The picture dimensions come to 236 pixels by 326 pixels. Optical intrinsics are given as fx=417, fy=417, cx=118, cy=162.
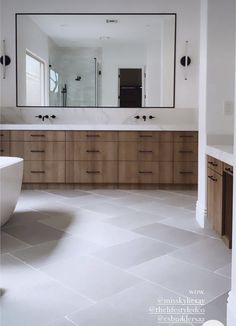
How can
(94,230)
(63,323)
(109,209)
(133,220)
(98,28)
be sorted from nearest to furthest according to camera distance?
(63,323) → (94,230) → (133,220) → (109,209) → (98,28)

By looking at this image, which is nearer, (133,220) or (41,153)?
(133,220)

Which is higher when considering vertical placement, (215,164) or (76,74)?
(76,74)

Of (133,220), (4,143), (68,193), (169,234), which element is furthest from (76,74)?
(169,234)

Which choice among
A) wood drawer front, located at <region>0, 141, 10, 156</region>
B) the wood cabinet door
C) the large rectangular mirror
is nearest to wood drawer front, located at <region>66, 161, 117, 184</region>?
wood drawer front, located at <region>0, 141, 10, 156</region>

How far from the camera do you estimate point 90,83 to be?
594cm

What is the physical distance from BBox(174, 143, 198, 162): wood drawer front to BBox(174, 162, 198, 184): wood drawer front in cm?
5

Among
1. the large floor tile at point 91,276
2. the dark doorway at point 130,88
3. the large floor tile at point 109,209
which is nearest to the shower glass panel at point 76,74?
the dark doorway at point 130,88

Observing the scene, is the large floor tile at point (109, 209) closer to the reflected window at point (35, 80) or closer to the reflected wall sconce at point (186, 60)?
the reflected window at point (35, 80)

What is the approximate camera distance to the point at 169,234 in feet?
11.5

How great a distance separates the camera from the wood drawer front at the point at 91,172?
5.55 meters

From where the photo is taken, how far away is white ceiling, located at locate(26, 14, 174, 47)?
19.3 feet

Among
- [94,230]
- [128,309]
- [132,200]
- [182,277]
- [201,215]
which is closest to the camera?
Answer: [128,309]

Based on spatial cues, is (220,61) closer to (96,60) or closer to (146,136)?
(146,136)

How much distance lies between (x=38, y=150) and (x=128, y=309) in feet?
12.1
